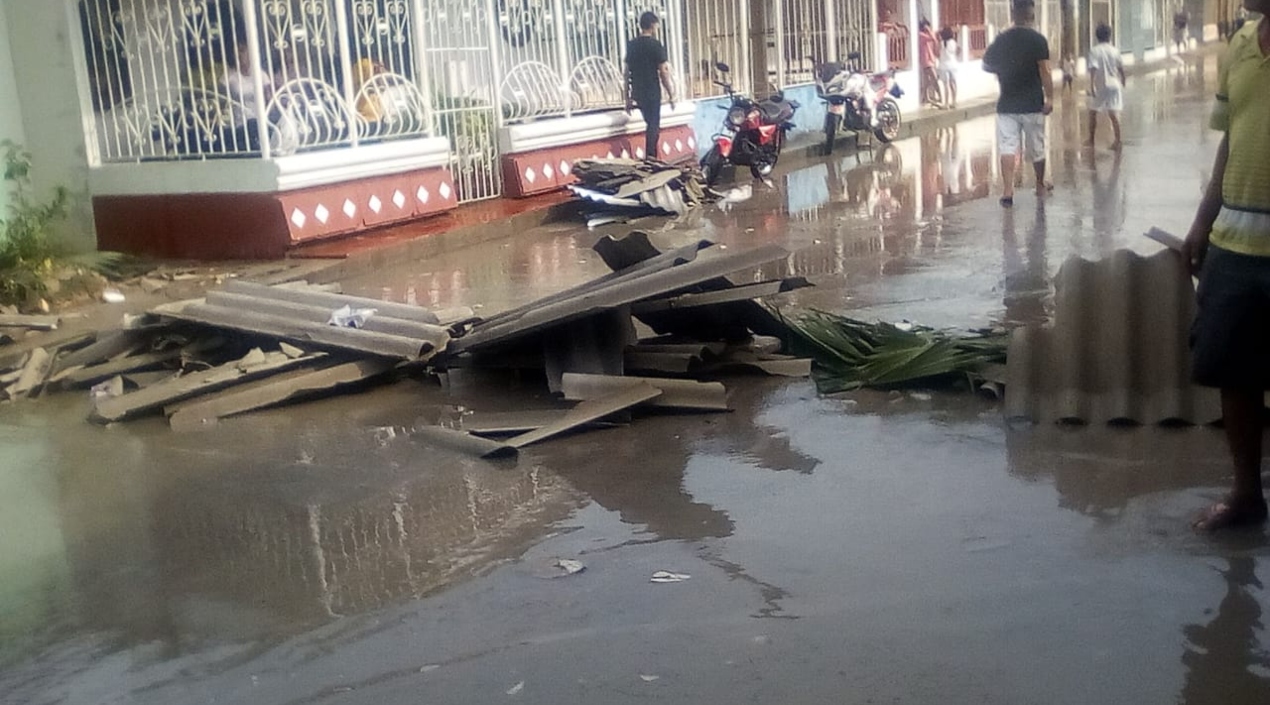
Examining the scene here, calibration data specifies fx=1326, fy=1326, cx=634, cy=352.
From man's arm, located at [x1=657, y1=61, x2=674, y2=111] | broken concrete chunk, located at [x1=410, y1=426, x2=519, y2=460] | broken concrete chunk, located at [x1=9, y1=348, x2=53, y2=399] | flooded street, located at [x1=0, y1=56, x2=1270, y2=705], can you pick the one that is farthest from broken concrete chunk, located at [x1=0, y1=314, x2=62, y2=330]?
man's arm, located at [x1=657, y1=61, x2=674, y2=111]

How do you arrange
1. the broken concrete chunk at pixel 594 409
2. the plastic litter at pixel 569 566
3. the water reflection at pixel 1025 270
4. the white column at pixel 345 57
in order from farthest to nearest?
the white column at pixel 345 57
the water reflection at pixel 1025 270
the broken concrete chunk at pixel 594 409
the plastic litter at pixel 569 566

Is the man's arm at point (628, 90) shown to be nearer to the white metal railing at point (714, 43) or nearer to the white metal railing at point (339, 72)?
the white metal railing at point (339, 72)

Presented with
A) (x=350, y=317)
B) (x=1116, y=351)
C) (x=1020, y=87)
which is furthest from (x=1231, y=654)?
(x=1020, y=87)

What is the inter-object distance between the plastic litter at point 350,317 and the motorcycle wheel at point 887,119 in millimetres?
16312

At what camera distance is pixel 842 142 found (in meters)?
23.0

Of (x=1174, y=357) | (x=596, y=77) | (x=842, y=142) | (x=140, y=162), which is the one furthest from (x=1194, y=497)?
(x=842, y=142)

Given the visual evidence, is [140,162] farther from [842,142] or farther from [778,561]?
[842,142]

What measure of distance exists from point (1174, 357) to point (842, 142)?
57.7 ft

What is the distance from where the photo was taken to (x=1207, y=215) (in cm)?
454

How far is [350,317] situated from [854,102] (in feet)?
51.1

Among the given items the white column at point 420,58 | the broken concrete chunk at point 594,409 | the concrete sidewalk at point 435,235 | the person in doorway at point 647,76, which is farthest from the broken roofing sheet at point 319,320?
the person in doorway at point 647,76

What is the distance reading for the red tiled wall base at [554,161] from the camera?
15359 mm

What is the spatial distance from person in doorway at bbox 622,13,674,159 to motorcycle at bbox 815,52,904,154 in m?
5.45

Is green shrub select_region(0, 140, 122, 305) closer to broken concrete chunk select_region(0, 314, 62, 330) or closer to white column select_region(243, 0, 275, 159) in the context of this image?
broken concrete chunk select_region(0, 314, 62, 330)
